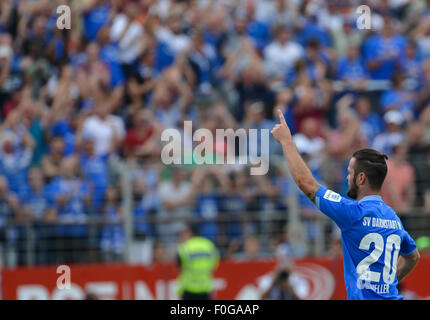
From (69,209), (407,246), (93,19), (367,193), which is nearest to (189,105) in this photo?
(93,19)

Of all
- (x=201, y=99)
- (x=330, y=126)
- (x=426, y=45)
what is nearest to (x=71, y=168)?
(x=201, y=99)

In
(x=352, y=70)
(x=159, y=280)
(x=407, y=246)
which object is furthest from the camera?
(x=352, y=70)

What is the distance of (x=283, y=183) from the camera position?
13.2 metres

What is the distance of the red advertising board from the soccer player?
6831mm

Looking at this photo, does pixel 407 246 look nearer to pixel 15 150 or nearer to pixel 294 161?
pixel 294 161

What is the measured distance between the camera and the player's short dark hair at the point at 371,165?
636cm

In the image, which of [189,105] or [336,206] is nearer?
[336,206]

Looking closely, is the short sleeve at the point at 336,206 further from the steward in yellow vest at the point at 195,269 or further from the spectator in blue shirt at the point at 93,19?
the spectator in blue shirt at the point at 93,19

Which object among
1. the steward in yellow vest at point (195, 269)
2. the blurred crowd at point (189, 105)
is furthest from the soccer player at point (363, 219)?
the blurred crowd at point (189, 105)

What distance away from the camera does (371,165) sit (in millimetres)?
6359

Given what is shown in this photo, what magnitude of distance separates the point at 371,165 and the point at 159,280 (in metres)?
7.22

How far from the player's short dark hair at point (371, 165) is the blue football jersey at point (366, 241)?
16cm

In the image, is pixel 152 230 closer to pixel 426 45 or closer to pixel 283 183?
pixel 283 183

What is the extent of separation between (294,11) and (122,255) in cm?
559
